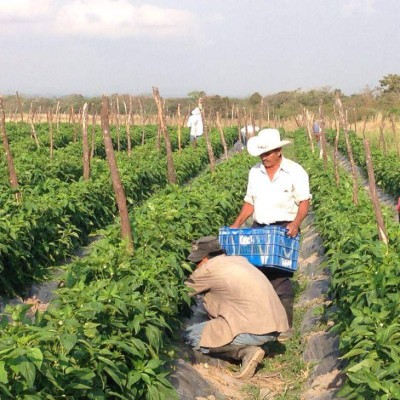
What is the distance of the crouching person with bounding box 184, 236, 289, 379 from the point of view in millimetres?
5258

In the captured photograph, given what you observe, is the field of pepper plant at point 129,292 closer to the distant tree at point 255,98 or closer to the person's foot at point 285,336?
the person's foot at point 285,336

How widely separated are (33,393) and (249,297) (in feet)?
8.35

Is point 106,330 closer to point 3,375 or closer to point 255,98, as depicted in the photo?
point 3,375

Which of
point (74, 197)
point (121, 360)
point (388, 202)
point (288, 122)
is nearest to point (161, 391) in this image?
point (121, 360)

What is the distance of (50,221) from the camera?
8.59 meters

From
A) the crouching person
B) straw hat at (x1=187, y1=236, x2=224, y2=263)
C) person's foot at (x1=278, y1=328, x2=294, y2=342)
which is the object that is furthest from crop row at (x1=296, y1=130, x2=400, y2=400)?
straw hat at (x1=187, y1=236, x2=224, y2=263)

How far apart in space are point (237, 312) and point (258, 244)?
2.07 feet

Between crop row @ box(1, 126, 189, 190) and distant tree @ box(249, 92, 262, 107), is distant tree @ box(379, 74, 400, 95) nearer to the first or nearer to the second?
distant tree @ box(249, 92, 262, 107)

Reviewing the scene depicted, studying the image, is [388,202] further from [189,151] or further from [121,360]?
[121,360]

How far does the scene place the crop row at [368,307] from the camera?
3.44 m

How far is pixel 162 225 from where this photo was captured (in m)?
6.48

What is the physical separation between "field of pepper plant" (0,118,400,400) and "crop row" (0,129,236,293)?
21 millimetres

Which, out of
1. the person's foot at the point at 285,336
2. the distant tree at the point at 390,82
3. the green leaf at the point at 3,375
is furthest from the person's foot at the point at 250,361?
the distant tree at the point at 390,82

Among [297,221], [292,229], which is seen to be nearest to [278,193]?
[297,221]
